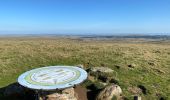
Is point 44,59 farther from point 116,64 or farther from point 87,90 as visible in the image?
point 87,90

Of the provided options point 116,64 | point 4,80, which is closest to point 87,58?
point 116,64

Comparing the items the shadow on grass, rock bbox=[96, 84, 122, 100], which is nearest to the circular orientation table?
rock bbox=[96, 84, 122, 100]

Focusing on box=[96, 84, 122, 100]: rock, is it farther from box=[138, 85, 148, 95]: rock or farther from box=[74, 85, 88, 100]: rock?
box=[138, 85, 148, 95]: rock

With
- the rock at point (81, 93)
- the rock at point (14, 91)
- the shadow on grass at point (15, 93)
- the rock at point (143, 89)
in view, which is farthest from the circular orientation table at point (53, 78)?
the rock at point (143, 89)

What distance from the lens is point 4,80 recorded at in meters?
19.0

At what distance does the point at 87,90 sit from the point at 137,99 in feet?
11.3

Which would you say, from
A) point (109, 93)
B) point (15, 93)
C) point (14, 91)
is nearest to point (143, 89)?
point (109, 93)

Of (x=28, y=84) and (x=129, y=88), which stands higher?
(x=28, y=84)

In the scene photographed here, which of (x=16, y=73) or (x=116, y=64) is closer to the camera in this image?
(x=16, y=73)

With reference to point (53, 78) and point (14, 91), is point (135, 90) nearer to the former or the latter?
point (53, 78)

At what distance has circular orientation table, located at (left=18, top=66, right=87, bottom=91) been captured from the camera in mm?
11523

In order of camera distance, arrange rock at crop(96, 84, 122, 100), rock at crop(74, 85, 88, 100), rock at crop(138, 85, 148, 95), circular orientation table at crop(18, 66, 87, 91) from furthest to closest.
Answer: rock at crop(138, 85, 148, 95), rock at crop(96, 84, 122, 100), rock at crop(74, 85, 88, 100), circular orientation table at crop(18, 66, 87, 91)

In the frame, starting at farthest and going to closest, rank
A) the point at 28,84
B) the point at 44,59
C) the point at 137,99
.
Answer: the point at 44,59, the point at 137,99, the point at 28,84

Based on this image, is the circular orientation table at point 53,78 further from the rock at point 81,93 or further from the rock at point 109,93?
the rock at point 109,93
